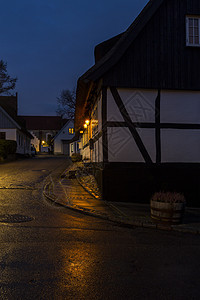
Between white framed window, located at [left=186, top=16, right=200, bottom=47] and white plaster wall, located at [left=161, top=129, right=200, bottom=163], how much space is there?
11.4 ft

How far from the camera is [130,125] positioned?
11016 mm

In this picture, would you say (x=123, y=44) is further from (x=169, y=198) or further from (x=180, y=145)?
(x=169, y=198)

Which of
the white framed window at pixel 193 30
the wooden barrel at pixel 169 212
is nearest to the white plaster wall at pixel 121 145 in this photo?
the wooden barrel at pixel 169 212

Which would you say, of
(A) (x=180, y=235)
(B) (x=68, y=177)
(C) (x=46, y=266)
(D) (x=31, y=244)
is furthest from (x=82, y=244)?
(B) (x=68, y=177)

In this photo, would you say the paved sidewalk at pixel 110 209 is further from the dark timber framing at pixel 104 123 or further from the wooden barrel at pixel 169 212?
the dark timber framing at pixel 104 123

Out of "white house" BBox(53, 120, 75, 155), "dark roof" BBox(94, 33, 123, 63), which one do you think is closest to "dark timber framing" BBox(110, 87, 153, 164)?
"dark roof" BBox(94, 33, 123, 63)

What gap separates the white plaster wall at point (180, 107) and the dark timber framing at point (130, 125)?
1.20 m

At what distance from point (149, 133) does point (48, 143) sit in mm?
69535

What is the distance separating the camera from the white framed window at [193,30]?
37.5 ft

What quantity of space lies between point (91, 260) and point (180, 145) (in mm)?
7543

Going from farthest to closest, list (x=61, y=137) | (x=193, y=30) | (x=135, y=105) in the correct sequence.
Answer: (x=61, y=137) → (x=193, y=30) → (x=135, y=105)

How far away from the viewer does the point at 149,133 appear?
1115 cm

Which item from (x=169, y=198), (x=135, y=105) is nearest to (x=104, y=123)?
(x=135, y=105)

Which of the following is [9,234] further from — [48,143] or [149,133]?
[48,143]
